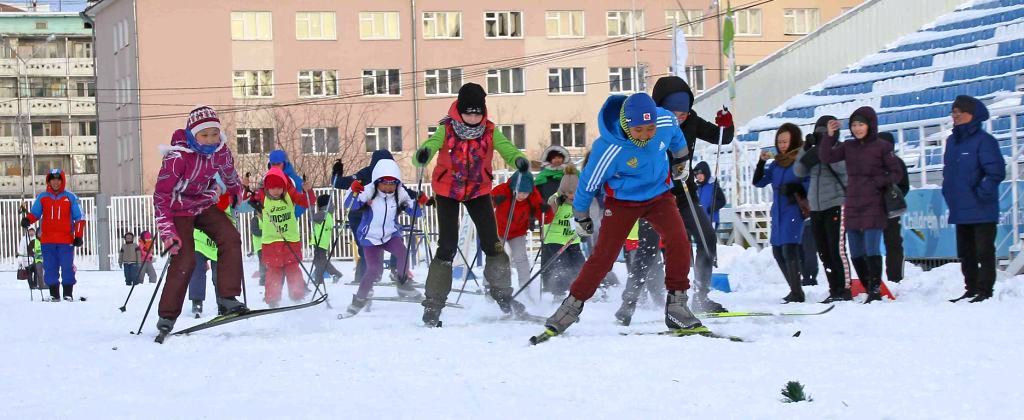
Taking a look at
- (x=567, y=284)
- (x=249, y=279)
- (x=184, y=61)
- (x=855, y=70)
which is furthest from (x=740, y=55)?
(x=567, y=284)

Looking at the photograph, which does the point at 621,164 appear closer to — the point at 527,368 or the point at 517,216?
the point at 527,368

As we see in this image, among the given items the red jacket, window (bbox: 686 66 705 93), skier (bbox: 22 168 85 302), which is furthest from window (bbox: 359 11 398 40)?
the red jacket

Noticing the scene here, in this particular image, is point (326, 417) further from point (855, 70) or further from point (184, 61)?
point (184, 61)

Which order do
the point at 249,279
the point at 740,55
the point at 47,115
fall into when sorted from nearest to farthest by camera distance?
1. the point at 249,279
2. the point at 740,55
3. the point at 47,115

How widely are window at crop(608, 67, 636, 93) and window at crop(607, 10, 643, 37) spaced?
1.43 metres

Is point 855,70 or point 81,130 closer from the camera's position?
point 855,70

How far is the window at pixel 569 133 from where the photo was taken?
55031 millimetres

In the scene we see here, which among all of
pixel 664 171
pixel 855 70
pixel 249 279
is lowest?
pixel 249 279

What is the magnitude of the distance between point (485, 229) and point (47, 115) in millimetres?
75697

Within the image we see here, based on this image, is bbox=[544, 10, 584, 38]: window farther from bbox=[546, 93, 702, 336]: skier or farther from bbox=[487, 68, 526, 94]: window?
bbox=[546, 93, 702, 336]: skier

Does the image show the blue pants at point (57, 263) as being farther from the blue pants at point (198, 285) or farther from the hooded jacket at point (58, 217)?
the blue pants at point (198, 285)

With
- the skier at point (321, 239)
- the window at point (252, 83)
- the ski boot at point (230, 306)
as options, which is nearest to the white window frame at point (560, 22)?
the window at point (252, 83)

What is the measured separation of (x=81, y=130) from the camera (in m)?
81.0

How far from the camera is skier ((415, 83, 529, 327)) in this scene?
9125 mm
